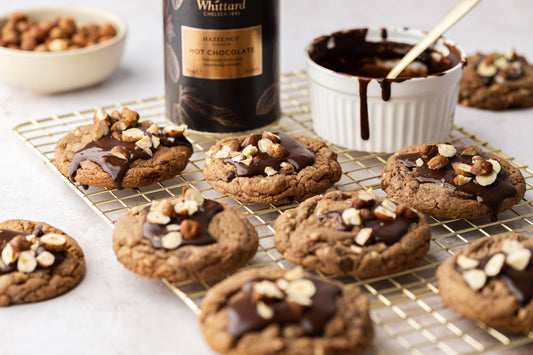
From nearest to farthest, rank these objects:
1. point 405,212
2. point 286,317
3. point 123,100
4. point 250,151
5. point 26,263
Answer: point 286,317 → point 26,263 → point 405,212 → point 250,151 → point 123,100

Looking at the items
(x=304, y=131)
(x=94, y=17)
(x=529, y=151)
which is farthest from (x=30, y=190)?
(x=529, y=151)

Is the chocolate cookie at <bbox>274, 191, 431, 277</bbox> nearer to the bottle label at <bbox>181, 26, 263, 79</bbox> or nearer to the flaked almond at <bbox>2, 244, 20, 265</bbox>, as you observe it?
the flaked almond at <bbox>2, 244, 20, 265</bbox>

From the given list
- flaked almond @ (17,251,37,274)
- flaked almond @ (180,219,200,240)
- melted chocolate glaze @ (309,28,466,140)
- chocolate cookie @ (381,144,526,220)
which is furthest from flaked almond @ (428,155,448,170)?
flaked almond @ (17,251,37,274)

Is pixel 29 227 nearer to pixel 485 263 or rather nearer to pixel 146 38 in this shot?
pixel 485 263

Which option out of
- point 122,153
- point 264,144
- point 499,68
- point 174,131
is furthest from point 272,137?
point 499,68

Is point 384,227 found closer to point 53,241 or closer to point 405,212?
point 405,212

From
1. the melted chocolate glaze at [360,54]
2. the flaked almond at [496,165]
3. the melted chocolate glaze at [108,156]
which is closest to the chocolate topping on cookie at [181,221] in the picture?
the melted chocolate glaze at [108,156]

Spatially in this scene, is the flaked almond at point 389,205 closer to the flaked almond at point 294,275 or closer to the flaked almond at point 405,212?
the flaked almond at point 405,212
